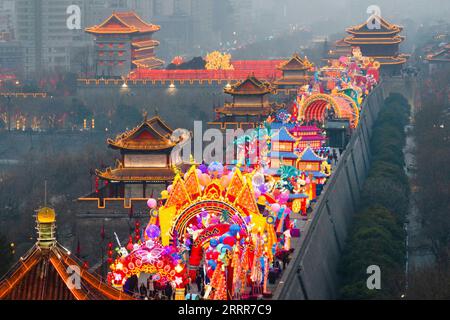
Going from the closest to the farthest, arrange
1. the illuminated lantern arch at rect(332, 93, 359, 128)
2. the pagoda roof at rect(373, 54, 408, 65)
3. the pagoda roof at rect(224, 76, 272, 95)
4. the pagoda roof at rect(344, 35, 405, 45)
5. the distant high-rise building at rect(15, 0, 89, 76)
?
the illuminated lantern arch at rect(332, 93, 359, 128), the pagoda roof at rect(224, 76, 272, 95), the pagoda roof at rect(373, 54, 408, 65), the pagoda roof at rect(344, 35, 405, 45), the distant high-rise building at rect(15, 0, 89, 76)

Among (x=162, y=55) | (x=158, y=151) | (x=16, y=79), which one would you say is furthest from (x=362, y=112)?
(x=162, y=55)

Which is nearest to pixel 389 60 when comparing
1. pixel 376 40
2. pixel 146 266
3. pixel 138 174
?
pixel 376 40

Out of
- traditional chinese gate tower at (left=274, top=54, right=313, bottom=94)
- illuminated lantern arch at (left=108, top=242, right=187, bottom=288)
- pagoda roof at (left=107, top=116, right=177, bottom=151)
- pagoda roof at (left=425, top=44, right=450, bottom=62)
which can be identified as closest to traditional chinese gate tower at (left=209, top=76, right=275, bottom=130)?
traditional chinese gate tower at (left=274, top=54, right=313, bottom=94)

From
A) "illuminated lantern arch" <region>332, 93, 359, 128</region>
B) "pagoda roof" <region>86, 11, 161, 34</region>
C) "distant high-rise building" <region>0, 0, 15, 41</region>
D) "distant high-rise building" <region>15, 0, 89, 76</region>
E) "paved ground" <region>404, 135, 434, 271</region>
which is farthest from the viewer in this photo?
"distant high-rise building" <region>0, 0, 15, 41</region>

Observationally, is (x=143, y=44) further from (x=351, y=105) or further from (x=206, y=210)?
(x=206, y=210)

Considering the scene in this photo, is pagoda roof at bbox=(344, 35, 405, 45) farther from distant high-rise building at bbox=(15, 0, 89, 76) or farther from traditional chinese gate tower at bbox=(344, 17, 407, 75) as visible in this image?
distant high-rise building at bbox=(15, 0, 89, 76)

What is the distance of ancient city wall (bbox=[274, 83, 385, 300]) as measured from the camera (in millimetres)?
42500

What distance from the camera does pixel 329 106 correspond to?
86750 millimetres

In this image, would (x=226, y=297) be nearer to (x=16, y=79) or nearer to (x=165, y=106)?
(x=165, y=106)

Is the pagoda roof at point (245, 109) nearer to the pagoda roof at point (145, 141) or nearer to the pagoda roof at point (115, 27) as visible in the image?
the pagoda roof at point (145, 141)

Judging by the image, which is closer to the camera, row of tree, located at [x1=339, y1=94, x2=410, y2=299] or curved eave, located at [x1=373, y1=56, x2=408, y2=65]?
row of tree, located at [x1=339, y1=94, x2=410, y2=299]

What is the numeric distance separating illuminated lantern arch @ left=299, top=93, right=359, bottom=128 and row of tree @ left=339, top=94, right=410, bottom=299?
2.17 m

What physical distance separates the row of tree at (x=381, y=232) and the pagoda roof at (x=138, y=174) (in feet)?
21.6

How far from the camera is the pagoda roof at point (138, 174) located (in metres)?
60.0
